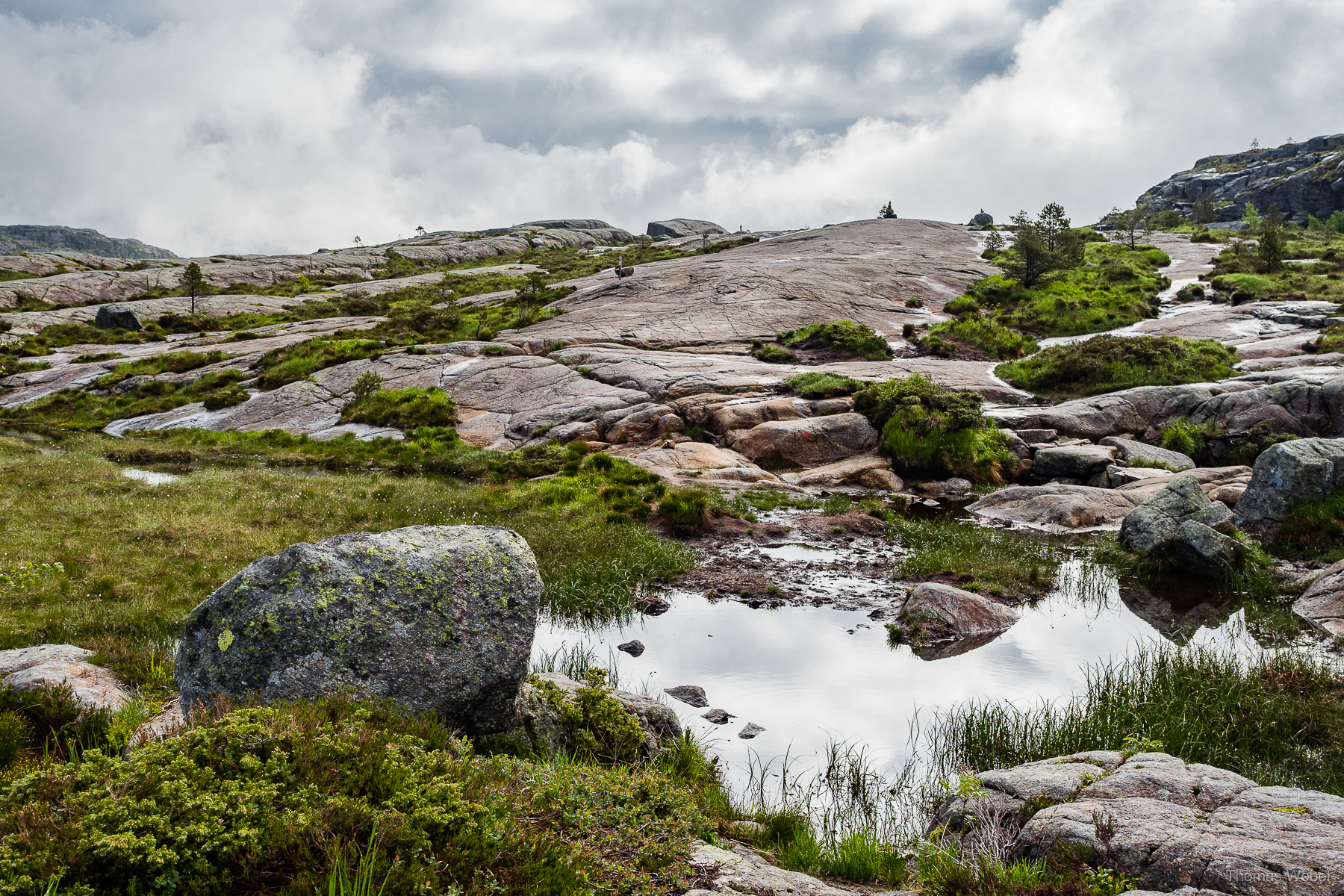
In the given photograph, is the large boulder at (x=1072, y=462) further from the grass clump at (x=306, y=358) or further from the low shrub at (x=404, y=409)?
the grass clump at (x=306, y=358)

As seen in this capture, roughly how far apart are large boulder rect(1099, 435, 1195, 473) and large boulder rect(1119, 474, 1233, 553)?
9663 mm

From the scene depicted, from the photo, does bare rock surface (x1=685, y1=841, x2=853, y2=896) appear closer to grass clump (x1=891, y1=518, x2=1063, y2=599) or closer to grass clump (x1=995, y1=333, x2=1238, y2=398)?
grass clump (x1=891, y1=518, x2=1063, y2=599)

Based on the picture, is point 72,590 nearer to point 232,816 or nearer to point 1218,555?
point 232,816

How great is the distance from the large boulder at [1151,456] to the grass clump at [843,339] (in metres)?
18.2

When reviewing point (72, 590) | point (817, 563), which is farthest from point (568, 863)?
point (817, 563)

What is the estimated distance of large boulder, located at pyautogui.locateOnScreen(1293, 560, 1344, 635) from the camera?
1401 centimetres

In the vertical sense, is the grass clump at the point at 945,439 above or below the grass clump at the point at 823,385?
below

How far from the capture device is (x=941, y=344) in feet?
161

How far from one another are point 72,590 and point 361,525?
729 cm

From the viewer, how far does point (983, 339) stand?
50594 mm

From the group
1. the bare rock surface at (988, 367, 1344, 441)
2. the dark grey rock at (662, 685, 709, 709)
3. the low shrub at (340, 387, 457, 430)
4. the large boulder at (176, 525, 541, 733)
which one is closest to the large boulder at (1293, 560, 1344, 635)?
the dark grey rock at (662, 685, 709, 709)

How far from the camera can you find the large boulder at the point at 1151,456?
2834 cm

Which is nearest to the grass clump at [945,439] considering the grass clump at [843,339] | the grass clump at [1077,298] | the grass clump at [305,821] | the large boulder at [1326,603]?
the large boulder at [1326,603]

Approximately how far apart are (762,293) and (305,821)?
5936 centimetres
